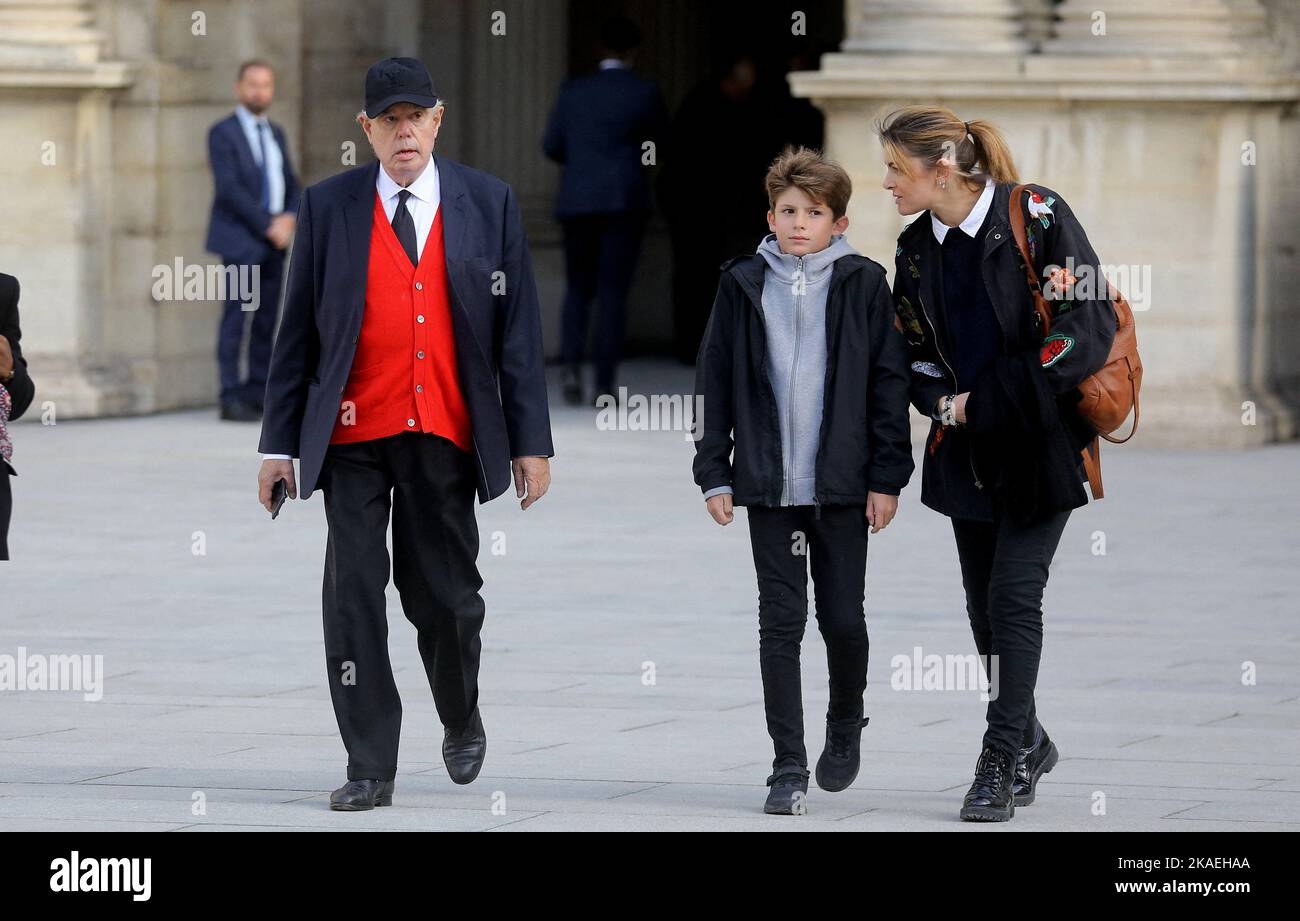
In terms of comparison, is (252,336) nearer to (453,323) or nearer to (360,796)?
(453,323)

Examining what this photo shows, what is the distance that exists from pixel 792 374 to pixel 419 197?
95 cm

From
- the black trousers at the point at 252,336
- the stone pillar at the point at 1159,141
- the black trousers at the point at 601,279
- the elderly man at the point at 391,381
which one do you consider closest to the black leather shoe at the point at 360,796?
the elderly man at the point at 391,381

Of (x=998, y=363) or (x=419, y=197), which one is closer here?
(x=998, y=363)

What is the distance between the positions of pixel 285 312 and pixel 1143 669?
3247mm

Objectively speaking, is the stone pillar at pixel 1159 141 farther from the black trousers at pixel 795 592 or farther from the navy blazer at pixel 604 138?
the black trousers at pixel 795 592

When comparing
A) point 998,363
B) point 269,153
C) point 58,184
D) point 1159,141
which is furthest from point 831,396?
point 58,184

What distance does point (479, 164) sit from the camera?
61.6ft

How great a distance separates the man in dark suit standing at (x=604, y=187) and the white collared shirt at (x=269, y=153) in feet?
4.87

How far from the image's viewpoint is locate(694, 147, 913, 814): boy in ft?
21.4

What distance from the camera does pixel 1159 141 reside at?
1407 centimetres

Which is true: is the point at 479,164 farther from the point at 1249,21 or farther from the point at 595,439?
the point at 1249,21

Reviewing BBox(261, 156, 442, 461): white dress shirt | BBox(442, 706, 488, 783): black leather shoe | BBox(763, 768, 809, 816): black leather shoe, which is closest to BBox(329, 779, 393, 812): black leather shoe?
BBox(442, 706, 488, 783): black leather shoe

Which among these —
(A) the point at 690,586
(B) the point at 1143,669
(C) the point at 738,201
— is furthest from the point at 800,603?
(C) the point at 738,201

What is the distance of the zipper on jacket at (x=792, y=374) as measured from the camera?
6496 mm
